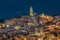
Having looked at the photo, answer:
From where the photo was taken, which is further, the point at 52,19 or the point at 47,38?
the point at 52,19

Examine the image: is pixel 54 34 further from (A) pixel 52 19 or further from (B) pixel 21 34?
(A) pixel 52 19

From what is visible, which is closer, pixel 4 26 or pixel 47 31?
pixel 47 31

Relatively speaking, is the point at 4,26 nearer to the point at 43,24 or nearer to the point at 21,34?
the point at 43,24

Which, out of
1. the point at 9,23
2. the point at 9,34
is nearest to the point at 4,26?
the point at 9,23

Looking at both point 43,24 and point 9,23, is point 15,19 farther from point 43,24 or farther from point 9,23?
point 43,24

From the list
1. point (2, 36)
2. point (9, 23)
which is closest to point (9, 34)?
point (2, 36)

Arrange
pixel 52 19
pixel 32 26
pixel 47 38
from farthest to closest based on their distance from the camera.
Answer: pixel 52 19 → pixel 32 26 → pixel 47 38

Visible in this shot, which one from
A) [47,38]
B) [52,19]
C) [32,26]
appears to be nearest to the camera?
[47,38]

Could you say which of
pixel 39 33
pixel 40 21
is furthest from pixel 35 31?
pixel 40 21
